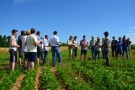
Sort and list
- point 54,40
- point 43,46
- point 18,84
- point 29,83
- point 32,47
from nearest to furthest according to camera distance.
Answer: point 29,83
point 18,84
point 32,47
point 54,40
point 43,46

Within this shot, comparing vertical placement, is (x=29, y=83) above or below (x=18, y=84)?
above

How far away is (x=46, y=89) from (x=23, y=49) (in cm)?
468

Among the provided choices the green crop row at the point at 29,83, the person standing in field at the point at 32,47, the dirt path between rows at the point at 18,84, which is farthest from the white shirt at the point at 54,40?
the dirt path between rows at the point at 18,84

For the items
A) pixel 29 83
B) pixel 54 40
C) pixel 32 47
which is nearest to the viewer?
pixel 29 83

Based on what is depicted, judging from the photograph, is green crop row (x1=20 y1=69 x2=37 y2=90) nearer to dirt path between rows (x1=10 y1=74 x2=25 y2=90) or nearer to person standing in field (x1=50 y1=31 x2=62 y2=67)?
dirt path between rows (x1=10 y1=74 x2=25 y2=90)

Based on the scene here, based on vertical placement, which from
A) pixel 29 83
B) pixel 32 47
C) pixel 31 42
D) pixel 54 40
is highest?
pixel 54 40

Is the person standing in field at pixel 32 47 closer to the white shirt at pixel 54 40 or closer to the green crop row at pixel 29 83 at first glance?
the green crop row at pixel 29 83

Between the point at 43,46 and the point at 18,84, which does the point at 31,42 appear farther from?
the point at 43,46

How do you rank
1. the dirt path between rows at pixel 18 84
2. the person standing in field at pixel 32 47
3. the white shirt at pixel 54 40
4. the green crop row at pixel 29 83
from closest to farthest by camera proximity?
1. the green crop row at pixel 29 83
2. the dirt path between rows at pixel 18 84
3. the person standing in field at pixel 32 47
4. the white shirt at pixel 54 40

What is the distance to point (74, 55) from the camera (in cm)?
1775

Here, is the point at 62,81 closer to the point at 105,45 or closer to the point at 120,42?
the point at 105,45

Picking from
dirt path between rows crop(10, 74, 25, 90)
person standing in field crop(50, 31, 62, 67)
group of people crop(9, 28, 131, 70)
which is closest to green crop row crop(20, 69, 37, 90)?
dirt path between rows crop(10, 74, 25, 90)

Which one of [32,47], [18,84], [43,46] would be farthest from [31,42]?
[43,46]

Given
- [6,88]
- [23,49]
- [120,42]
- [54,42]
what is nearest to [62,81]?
[6,88]
